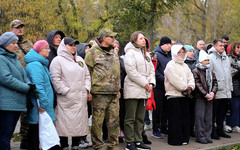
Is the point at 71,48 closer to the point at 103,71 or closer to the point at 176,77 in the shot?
the point at 103,71

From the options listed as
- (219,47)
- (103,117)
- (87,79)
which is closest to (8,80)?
(87,79)

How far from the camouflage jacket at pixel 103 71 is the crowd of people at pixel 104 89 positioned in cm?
2

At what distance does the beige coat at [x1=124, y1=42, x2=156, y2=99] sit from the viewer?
19.5 feet

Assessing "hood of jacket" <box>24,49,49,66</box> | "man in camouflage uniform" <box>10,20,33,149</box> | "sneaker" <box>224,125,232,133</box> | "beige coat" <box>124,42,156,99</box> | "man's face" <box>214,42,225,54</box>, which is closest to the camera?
"hood of jacket" <box>24,49,49,66</box>

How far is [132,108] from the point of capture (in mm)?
6012

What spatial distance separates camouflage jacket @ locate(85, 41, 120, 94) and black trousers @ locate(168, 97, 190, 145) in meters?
1.66

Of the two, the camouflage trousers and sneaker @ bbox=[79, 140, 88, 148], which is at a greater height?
the camouflage trousers

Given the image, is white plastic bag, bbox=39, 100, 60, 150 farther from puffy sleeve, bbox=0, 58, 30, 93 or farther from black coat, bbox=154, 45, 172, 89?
black coat, bbox=154, 45, 172, 89

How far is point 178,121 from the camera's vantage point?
6.64 meters

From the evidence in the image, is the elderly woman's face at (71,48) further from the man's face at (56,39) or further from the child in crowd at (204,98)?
the child in crowd at (204,98)

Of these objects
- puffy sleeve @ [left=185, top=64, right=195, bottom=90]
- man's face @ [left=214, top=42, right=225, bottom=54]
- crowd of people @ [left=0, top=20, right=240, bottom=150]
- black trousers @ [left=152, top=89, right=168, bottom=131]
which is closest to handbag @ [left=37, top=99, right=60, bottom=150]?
crowd of people @ [left=0, top=20, right=240, bottom=150]

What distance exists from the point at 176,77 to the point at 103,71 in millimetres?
1823

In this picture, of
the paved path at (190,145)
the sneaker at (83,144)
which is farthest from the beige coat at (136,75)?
the sneaker at (83,144)

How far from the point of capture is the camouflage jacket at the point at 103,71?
558 cm
